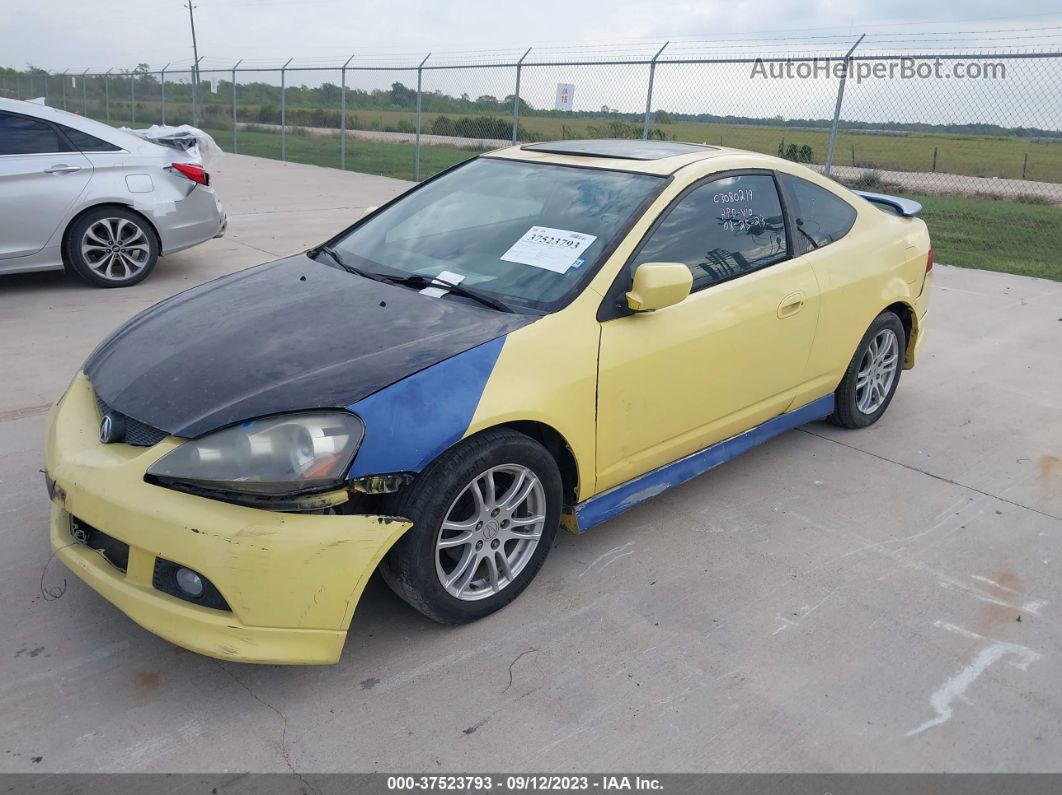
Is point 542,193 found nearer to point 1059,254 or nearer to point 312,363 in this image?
point 312,363

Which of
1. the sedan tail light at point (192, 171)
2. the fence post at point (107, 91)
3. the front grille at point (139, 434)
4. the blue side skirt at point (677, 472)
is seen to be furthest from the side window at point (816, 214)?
the fence post at point (107, 91)

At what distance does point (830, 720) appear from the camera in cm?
259

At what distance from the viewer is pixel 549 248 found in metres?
3.36

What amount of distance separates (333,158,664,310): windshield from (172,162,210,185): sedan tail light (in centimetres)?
383

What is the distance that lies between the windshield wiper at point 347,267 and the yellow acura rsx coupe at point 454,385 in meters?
0.01

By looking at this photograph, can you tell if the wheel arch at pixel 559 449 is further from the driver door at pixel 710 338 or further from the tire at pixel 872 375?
the tire at pixel 872 375

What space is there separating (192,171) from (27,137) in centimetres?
119

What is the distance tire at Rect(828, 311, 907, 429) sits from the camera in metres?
4.50

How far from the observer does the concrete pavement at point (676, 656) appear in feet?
7.99

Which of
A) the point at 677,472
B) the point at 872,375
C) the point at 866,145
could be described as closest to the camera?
the point at 677,472

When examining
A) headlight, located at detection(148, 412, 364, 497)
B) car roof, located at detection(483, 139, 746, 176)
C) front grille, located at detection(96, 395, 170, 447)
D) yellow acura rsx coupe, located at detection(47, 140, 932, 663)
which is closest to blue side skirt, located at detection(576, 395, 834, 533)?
yellow acura rsx coupe, located at detection(47, 140, 932, 663)

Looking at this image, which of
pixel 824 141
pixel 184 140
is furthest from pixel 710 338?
pixel 824 141

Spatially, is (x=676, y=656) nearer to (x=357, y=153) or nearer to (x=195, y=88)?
(x=357, y=153)

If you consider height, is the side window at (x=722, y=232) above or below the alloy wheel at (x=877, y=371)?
above
